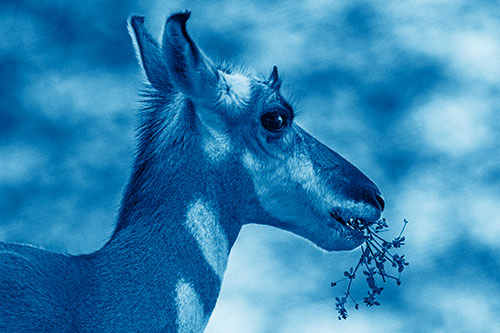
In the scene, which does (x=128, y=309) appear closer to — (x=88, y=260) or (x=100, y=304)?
(x=100, y=304)

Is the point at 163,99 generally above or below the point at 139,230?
above

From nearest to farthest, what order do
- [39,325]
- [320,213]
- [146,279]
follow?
1. [39,325]
2. [146,279]
3. [320,213]

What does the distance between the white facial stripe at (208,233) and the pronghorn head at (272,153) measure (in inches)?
10.7

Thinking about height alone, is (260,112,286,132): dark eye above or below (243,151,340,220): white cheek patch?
above

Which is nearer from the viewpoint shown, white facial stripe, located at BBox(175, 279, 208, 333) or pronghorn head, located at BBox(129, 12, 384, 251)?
white facial stripe, located at BBox(175, 279, 208, 333)

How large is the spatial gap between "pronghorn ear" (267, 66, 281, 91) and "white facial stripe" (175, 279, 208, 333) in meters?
1.55

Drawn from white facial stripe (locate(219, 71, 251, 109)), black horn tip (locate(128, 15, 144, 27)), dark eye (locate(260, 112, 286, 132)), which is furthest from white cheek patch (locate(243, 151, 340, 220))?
black horn tip (locate(128, 15, 144, 27))

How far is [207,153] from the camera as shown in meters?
4.48

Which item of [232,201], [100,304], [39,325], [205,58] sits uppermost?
[205,58]

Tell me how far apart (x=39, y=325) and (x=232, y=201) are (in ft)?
4.40

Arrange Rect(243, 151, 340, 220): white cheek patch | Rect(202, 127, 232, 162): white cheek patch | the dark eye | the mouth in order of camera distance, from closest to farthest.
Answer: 1. Rect(202, 127, 232, 162): white cheek patch
2. Rect(243, 151, 340, 220): white cheek patch
3. the dark eye
4. the mouth

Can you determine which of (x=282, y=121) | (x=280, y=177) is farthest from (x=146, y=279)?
(x=282, y=121)

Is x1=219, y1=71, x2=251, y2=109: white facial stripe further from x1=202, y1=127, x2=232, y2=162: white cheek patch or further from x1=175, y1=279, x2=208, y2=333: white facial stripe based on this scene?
x1=175, y1=279, x2=208, y2=333: white facial stripe

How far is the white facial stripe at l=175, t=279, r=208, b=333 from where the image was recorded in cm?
413
